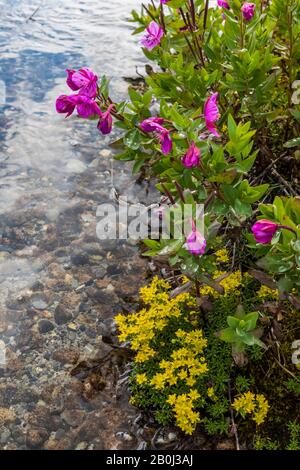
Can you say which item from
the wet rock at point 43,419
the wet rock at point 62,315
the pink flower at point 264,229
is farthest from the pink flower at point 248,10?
the wet rock at point 43,419

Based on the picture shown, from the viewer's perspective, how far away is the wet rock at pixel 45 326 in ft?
9.97

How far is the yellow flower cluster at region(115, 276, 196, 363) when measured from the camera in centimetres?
275

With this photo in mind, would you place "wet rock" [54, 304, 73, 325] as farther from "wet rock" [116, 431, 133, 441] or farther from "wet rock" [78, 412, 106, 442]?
"wet rock" [116, 431, 133, 441]

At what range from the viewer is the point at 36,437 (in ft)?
8.46

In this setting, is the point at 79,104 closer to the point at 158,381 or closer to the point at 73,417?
the point at 158,381

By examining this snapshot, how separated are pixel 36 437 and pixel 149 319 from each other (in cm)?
79

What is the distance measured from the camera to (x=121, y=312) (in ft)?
10.3

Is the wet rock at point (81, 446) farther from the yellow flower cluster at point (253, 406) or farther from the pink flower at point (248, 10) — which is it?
the pink flower at point (248, 10)

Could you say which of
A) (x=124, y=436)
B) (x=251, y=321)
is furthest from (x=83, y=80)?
(x=124, y=436)

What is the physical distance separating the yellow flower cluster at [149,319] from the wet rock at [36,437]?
21.9 inches

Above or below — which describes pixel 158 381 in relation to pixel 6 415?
above
